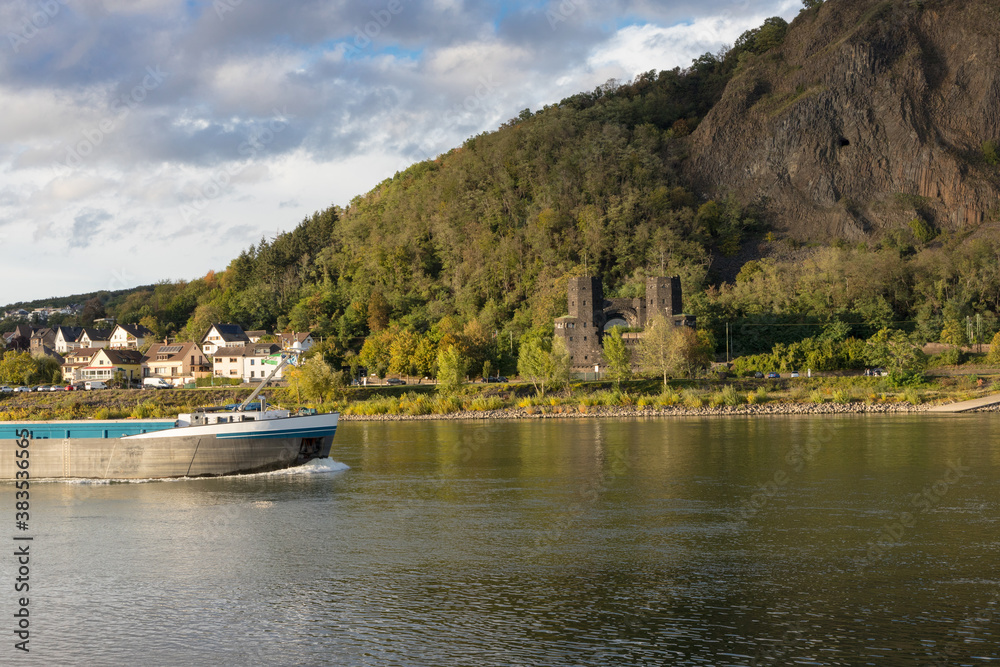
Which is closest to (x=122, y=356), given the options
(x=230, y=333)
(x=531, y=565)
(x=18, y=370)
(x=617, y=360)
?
(x=18, y=370)

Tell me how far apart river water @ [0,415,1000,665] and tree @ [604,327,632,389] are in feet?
141

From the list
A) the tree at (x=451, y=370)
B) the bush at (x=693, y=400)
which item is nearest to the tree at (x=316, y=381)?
the tree at (x=451, y=370)

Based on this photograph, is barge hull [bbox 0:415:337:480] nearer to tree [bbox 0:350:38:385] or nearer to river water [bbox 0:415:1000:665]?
river water [bbox 0:415:1000:665]

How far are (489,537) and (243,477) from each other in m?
19.0

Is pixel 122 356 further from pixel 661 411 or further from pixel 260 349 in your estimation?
pixel 661 411

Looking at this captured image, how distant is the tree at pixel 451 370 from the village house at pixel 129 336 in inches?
3226

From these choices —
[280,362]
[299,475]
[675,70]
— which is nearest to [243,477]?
[299,475]

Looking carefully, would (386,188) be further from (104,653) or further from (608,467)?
(104,653)

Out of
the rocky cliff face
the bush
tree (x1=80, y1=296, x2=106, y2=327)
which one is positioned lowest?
the bush

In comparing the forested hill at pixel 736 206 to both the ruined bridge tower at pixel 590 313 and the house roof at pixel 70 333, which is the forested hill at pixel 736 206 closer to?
the ruined bridge tower at pixel 590 313

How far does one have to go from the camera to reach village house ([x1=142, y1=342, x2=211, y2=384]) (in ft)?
406

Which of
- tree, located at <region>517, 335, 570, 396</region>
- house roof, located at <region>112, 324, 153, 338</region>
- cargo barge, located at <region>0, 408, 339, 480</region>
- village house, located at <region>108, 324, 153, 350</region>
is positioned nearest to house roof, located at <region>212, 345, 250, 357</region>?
village house, located at <region>108, 324, 153, 350</region>

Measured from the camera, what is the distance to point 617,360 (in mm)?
87625

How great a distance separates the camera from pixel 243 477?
136 ft
